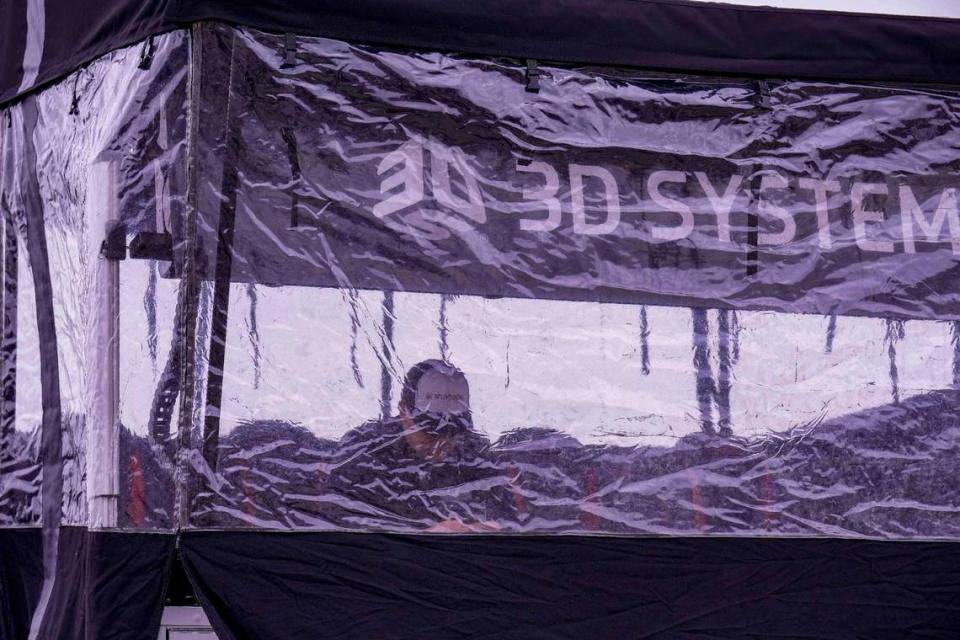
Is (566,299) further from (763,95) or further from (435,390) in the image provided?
(763,95)

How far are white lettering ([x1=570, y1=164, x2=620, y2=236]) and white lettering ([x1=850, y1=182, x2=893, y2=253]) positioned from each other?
73 cm

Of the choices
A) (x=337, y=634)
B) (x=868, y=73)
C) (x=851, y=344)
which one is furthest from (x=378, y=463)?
(x=868, y=73)

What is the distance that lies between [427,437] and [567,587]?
0.53m

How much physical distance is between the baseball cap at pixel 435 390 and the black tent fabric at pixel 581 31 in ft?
2.92

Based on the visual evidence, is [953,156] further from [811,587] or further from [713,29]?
[811,587]

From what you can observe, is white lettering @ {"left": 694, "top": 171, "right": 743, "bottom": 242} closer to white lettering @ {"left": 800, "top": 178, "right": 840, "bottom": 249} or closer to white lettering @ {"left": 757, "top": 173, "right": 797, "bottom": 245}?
white lettering @ {"left": 757, "top": 173, "right": 797, "bottom": 245}

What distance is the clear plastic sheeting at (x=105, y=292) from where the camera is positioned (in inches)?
120

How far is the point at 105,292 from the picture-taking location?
10.4 ft

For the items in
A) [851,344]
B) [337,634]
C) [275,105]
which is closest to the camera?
[337,634]

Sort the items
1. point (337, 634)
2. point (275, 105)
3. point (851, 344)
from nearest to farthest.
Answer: point (337, 634) < point (275, 105) < point (851, 344)

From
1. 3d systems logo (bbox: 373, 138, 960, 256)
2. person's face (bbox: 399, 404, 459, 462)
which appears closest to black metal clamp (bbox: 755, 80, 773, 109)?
3d systems logo (bbox: 373, 138, 960, 256)

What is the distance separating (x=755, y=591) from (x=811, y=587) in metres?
0.16

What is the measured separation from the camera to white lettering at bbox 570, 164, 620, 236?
3463mm

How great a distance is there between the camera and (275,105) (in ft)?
10.7
